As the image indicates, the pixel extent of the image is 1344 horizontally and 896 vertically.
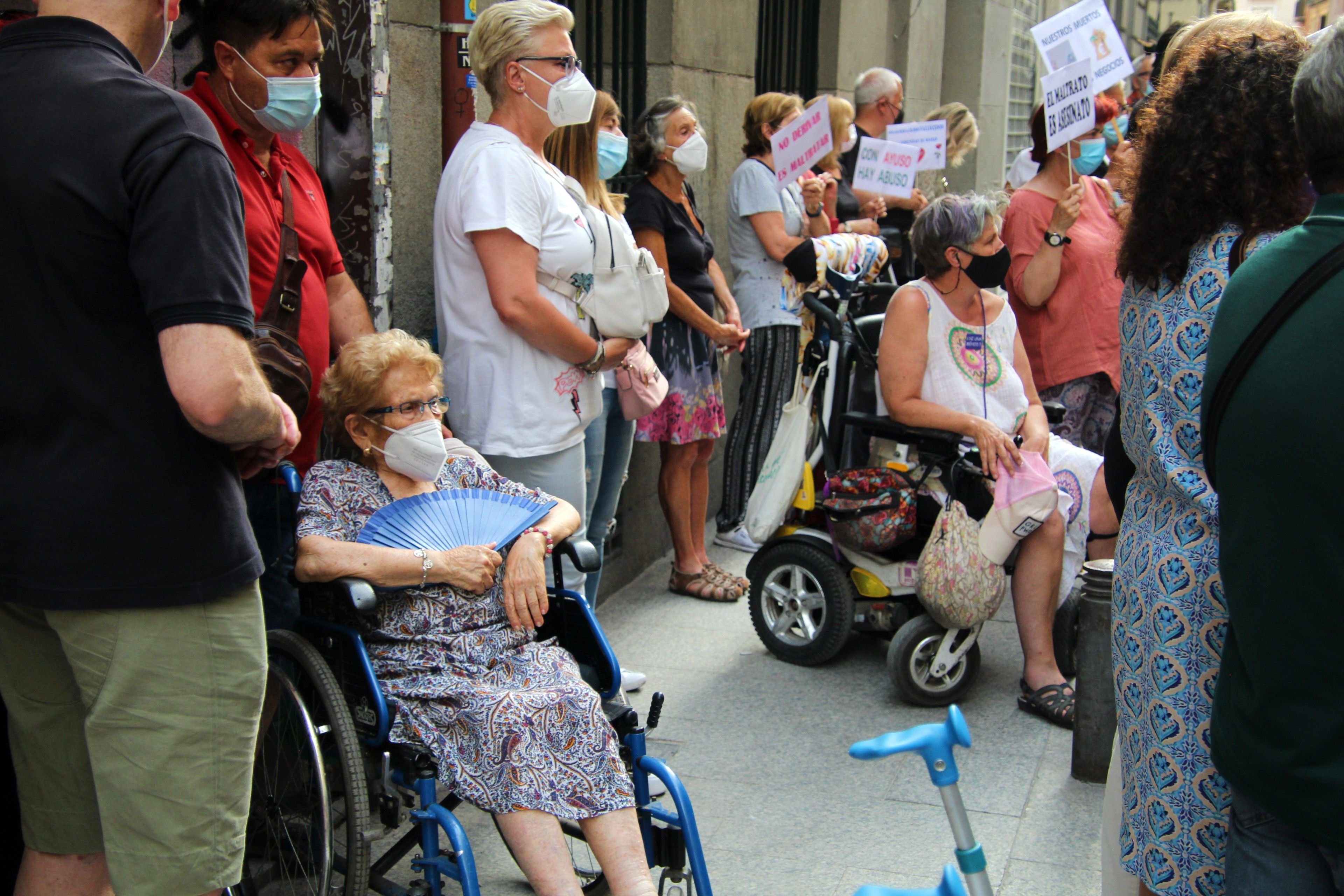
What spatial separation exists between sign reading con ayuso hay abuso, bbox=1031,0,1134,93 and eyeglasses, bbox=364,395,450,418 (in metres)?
3.31

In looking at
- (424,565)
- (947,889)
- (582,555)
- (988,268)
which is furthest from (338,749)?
(988,268)

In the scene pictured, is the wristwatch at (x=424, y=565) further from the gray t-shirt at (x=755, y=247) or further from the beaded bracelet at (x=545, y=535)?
the gray t-shirt at (x=755, y=247)

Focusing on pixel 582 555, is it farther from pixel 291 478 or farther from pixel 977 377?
pixel 977 377

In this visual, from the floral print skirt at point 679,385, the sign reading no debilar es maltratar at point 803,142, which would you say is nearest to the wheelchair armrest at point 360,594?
the floral print skirt at point 679,385

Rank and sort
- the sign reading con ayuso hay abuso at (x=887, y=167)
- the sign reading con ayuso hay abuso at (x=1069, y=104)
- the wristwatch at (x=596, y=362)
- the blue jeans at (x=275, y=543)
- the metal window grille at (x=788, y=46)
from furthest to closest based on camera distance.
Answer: the metal window grille at (x=788, y=46) < the sign reading con ayuso hay abuso at (x=887, y=167) < the sign reading con ayuso hay abuso at (x=1069, y=104) < the wristwatch at (x=596, y=362) < the blue jeans at (x=275, y=543)

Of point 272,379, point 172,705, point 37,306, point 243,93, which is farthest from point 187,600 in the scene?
point 243,93

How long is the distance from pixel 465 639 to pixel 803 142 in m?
3.32

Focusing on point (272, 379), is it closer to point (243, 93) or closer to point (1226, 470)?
point (243, 93)

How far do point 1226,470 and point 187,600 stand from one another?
1569 millimetres

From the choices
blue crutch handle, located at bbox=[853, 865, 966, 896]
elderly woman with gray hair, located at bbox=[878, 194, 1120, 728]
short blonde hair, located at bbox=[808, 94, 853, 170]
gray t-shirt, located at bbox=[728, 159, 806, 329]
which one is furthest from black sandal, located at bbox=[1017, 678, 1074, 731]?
short blonde hair, located at bbox=[808, 94, 853, 170]

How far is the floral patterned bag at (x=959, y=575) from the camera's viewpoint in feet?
13.1

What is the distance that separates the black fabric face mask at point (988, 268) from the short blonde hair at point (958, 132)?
4036 mm

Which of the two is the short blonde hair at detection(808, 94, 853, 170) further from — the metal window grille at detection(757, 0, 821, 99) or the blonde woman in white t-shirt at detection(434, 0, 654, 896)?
the blonde woman in white t-shirt at detection(434, 0, 654, 896)

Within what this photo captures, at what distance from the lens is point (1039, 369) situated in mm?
5105
